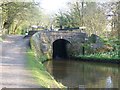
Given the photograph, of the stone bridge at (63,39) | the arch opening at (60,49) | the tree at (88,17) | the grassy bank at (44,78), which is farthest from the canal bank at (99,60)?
the grassy bank at (44,78)

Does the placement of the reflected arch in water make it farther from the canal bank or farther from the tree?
the tree

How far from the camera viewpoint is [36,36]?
1062 inches

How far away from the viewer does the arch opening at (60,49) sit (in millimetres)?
30672

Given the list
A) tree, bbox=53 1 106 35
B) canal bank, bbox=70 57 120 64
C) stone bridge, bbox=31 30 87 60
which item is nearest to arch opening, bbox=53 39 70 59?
stone bridge, bbox=31 30 87 60

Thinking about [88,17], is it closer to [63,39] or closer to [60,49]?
[60,49]

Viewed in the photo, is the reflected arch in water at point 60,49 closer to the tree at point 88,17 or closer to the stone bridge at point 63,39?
the stone bridge at point 63,39

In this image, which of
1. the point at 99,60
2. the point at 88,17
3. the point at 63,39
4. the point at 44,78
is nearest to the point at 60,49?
the point at 63,39

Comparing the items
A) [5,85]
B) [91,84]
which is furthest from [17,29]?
[5,85]

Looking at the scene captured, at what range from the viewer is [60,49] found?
105 feet

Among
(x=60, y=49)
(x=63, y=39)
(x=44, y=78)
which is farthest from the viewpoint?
(x=60, y=49)

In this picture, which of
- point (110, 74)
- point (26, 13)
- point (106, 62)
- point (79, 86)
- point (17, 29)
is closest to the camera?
point (79, 86)

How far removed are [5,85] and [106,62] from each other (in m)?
16.9

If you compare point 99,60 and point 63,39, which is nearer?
point 99,60

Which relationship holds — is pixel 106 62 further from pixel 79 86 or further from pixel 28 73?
pixel 28 73
